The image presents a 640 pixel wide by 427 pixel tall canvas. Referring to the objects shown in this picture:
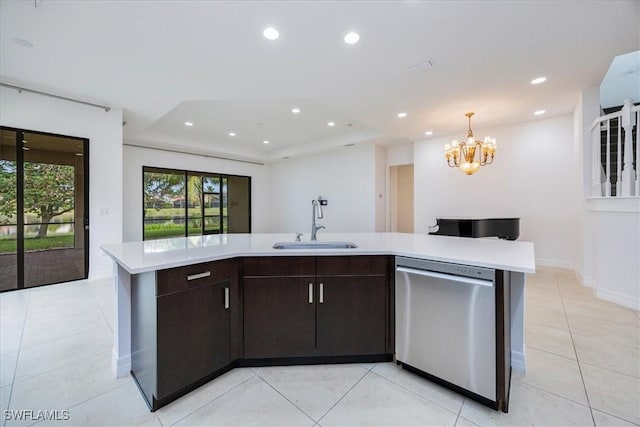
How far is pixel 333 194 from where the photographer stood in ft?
25.9

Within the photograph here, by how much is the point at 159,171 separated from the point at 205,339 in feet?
22.0

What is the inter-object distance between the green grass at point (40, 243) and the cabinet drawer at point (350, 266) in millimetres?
4664

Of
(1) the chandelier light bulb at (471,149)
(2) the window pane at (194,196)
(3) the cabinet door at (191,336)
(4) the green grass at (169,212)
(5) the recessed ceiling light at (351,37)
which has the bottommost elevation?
(3) the cabinet door at (191,336)

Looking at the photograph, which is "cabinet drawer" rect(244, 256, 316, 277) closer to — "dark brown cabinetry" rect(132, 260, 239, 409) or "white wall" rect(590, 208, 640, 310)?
"dark brown cabinetry" rect(132, 260, 239, 409)

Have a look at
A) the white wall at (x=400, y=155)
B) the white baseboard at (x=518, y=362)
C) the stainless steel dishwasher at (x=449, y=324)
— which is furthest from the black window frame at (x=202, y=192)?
the white baseboard at (x=518, y=362)

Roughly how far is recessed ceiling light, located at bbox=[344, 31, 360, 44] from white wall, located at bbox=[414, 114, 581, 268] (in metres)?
4.32

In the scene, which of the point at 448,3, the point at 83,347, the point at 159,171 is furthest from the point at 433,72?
the point at 159,171

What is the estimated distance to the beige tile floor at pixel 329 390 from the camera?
145 cm

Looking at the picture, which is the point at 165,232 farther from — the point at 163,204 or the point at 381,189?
the point at 381,189

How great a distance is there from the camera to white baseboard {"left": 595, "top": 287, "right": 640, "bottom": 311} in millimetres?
2988

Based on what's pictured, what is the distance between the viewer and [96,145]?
4.28 metres

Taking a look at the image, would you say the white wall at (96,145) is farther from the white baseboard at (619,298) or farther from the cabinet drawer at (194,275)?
the white baseboard at (619,298)

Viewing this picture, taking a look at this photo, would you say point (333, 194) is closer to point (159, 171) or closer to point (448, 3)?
point (159, 171)

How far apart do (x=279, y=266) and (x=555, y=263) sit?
572 centimetres
